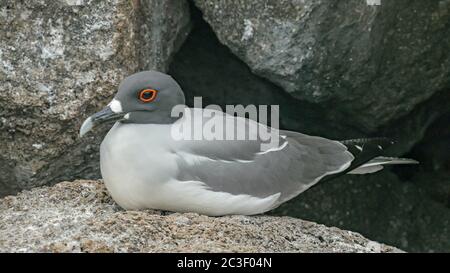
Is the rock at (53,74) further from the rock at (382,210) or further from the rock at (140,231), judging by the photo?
the rock at (382,210)

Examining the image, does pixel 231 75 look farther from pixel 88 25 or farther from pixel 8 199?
pixel 8 199

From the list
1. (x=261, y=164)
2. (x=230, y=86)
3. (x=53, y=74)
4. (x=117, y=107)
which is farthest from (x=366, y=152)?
(x=53, y=74)

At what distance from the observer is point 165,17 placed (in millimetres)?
5145

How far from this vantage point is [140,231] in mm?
3904

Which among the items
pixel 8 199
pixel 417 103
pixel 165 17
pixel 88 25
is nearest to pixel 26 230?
pixel 8 199

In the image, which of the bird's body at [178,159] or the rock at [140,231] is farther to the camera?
the bird's body at [178,159]

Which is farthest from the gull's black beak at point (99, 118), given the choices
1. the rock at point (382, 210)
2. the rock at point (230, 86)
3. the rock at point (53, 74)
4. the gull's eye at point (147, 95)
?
the rock at point (382, 210)

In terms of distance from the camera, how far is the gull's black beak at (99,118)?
4227 millimetres

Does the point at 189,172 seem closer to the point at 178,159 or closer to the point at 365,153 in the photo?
the point at 178,159

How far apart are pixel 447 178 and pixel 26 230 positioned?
328 cm

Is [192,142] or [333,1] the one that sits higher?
[333,1]

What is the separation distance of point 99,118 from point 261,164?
89 centimetres

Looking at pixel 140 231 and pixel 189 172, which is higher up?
pixel 189 172

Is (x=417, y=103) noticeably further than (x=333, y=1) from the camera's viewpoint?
Yes
